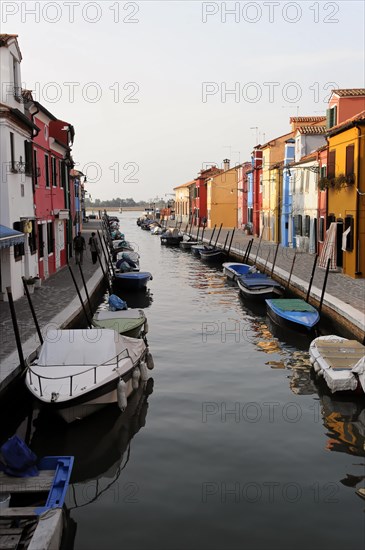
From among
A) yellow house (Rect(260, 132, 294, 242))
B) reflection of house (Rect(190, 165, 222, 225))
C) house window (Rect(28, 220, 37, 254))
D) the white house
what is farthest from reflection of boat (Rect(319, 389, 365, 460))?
reflection of house (Rect(190, 165, 222, 225))

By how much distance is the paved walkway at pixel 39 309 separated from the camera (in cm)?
1419

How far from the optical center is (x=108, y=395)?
37.3 feet

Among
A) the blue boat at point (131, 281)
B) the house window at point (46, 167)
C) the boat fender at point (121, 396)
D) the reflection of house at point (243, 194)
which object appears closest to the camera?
the boat fender at point (121, 396)

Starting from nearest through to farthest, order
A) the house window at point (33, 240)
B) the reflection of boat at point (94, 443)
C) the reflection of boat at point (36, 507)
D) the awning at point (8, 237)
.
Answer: the reflection of boat at point (36, 507)
the reflection of boat at point (94, 443)
the awning at point (8, 237)
the house window at point (33, 240)

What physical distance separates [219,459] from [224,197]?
5976 cm

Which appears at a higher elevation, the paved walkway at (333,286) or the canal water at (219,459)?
the paved walkway at (333,286)

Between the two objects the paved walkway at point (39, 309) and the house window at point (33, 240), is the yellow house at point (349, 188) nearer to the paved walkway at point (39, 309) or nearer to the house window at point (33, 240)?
the paved walkway at point (39, 309)

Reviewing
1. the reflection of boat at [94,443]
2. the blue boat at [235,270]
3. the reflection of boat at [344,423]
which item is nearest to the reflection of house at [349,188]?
the blue boat at [235,270]

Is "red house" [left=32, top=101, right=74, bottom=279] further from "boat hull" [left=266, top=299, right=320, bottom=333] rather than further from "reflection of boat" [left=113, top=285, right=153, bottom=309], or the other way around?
"boat hull" [left=266, top=299, right=320, bottom=333]

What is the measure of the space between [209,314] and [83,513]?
578 inches

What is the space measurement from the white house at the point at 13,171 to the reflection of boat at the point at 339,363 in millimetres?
8726

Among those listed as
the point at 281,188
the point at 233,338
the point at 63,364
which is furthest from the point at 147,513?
the point at 281,188

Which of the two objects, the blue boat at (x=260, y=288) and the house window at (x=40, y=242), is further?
the house window at (x=40, y=242)

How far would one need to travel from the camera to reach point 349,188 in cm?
2497
